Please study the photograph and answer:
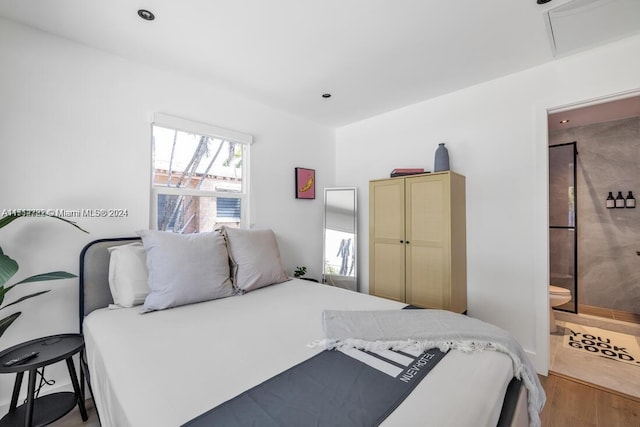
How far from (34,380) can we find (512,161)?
3.50m

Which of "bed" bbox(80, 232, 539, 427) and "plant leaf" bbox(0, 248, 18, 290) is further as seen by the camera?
"plant leaf" bbox(0, 248, 18, 290)

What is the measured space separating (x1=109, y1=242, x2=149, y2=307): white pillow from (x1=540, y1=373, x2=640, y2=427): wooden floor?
2.69 metres

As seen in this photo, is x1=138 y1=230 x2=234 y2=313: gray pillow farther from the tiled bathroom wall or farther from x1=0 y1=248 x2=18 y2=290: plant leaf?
the tiled bathroom wall

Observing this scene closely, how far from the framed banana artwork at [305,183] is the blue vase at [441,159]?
1.48 m

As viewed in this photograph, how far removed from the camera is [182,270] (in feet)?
6.04

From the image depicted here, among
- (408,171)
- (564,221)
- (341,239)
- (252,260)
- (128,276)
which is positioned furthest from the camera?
(564,221)

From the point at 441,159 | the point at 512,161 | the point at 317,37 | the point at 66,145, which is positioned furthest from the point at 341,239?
the point at 66,145

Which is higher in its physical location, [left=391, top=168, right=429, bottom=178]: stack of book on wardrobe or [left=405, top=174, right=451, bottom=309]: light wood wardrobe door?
[left=391, top=168, right=429, bottom=178]: stack of book on wardrobe

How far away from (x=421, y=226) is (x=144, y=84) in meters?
2.65

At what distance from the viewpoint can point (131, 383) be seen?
3.26 ft

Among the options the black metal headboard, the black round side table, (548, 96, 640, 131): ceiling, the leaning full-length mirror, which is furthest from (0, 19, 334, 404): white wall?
(548, 96, 640, 131): ceiling

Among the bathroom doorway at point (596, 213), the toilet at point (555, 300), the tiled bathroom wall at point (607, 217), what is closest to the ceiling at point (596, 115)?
the bathroom doorway at point (596, 213)

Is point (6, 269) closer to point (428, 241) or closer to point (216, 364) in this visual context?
point (216, 364)

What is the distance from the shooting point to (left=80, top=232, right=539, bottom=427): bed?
2.85 feet
